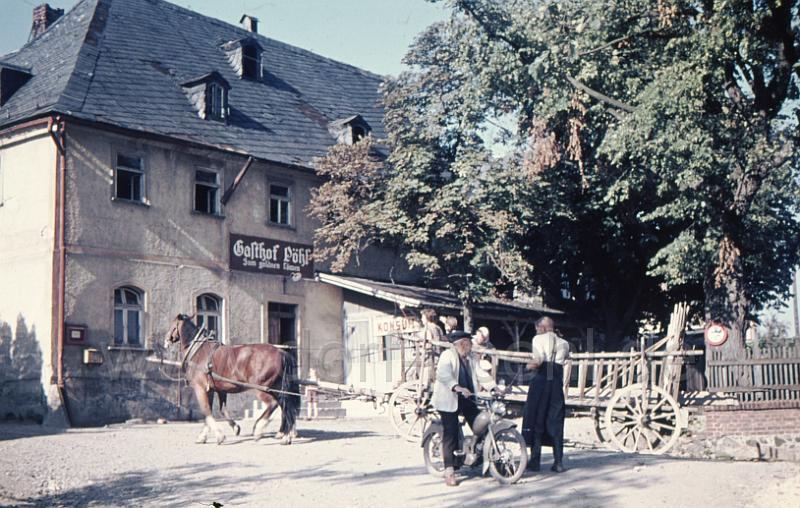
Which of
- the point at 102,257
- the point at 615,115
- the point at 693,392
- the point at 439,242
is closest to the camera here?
the point at 693,392

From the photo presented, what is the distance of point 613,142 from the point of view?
19359 millimetres

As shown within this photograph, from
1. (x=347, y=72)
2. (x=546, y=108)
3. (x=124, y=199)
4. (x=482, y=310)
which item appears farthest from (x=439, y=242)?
(x=347, y=72)

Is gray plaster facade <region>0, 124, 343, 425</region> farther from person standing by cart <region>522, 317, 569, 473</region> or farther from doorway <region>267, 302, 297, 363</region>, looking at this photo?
person standing by cart <region>522, 317, 569, 473</region>

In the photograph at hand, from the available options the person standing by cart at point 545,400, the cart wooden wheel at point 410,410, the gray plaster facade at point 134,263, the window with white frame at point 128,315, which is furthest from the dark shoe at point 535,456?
the window with white frame at point 128,315

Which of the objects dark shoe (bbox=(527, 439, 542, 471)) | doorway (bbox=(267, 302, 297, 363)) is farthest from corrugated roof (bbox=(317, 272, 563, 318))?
dark shoe (bbox=(527, 439, 542, 471))

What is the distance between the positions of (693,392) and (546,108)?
671cm

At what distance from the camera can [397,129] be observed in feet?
81.7

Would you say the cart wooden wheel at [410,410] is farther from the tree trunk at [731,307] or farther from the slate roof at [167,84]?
the slate roof at [167,84]

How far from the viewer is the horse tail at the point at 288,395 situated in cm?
1555

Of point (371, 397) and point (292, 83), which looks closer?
point (371, 397)

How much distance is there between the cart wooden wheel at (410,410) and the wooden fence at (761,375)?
614 cm

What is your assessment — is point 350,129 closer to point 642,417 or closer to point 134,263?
point 134,263

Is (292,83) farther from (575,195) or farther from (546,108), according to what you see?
(546,108)

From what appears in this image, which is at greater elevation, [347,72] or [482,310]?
[347,72]
